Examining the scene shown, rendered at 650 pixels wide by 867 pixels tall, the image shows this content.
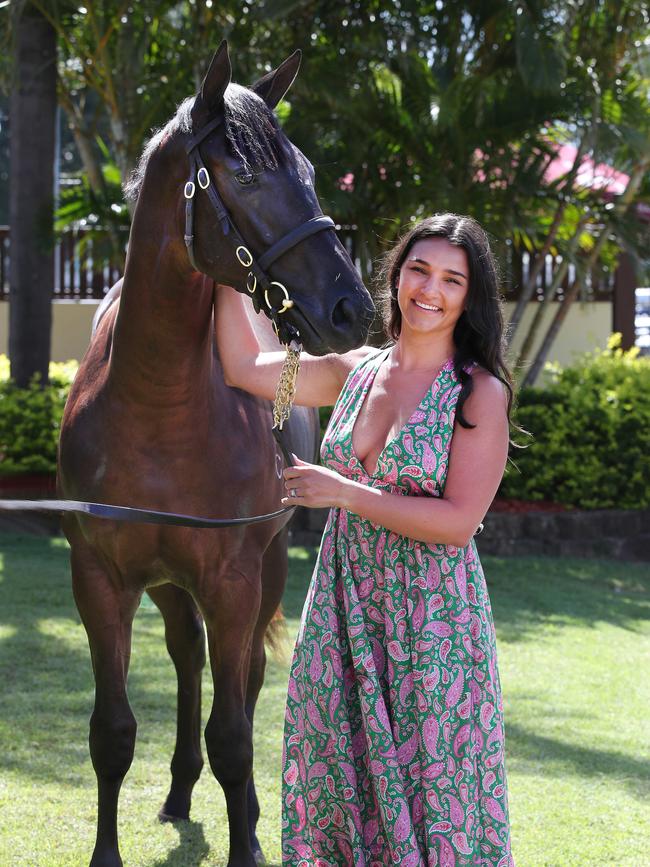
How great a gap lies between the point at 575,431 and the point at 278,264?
7119mm

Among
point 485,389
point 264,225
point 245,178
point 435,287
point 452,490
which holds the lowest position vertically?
point 452,490

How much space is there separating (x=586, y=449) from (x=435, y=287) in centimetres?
692

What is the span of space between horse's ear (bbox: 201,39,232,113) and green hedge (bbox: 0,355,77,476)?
650 centimetres

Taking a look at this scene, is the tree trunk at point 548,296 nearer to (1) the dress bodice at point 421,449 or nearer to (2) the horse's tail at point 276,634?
(2) the horse's tail at point 276,634

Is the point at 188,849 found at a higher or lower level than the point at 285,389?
lower

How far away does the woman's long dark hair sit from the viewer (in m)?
2.55

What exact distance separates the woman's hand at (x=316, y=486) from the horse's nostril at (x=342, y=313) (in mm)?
326

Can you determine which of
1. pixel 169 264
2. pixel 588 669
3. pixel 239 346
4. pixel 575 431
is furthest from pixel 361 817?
pixel 575 431

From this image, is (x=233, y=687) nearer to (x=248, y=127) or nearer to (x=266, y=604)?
(x=266, y=604)

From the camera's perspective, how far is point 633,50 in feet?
35.8

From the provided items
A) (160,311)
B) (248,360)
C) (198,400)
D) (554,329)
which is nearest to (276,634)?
(198,400)

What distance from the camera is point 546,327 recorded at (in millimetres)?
13406

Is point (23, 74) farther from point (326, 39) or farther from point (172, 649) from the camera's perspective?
point (172, 649)

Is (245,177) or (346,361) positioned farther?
(346,361)
